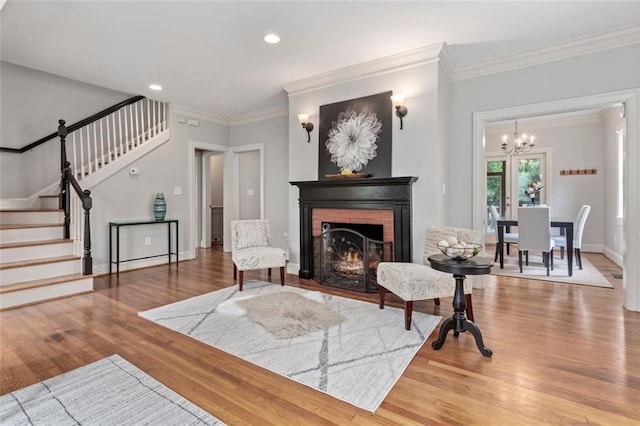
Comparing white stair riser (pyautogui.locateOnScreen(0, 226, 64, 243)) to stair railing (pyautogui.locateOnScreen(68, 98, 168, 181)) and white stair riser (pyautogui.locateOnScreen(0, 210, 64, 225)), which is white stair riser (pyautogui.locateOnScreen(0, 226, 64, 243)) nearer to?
white stair riser (pyautogui.locateOnScreen(0, 210, 64, 225))

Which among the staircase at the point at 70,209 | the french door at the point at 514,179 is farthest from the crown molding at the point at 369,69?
the french door at the point at 514,179

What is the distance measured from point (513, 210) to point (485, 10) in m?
5.77

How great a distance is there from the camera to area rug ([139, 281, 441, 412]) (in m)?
1.88

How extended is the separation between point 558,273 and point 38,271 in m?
6.70

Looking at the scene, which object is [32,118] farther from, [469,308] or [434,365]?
[469,308]

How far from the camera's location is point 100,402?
1680mm

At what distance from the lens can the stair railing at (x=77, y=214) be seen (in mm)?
3768

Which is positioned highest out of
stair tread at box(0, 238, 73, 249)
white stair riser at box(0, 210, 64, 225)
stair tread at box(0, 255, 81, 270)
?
white stair riser at box(0, 210, 64, 225)

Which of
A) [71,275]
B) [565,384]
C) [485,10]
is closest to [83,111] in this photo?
[71,275]

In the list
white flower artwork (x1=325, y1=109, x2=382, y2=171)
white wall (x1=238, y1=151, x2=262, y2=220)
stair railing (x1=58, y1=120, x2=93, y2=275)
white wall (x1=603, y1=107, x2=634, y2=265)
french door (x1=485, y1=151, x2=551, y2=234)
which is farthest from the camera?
french door (x1=485, y1=151, x2=551, y2=234)

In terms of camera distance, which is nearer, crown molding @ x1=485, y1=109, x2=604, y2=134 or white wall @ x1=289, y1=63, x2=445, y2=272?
white wall @ x1=289, y1=63, x2=445, y2=272

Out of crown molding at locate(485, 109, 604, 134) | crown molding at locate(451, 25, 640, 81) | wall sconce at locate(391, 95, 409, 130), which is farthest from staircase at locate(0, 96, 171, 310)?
crown molding at locate(485, 109, 604, 134)

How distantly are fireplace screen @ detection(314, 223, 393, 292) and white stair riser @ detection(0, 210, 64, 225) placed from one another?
11.4 feet

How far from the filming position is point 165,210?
5230 millimetres
